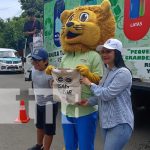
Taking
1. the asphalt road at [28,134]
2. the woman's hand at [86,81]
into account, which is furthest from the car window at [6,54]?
the woman's hand at [86,81]

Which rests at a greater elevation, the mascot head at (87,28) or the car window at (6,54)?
the mascot head at (87,28)

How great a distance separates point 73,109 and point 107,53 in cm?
89

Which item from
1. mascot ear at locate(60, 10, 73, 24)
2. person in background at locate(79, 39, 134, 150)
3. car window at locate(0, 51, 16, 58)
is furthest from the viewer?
car window at locate(0, 51, 16, 58)

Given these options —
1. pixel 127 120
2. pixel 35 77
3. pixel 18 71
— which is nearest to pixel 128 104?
pixel 127 120

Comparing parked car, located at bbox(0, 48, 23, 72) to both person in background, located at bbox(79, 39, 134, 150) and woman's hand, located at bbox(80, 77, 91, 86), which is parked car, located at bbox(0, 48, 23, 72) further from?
Result: person in background, located at bbox(79, 39, 134, 150)

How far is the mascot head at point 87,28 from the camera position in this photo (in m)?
4.52

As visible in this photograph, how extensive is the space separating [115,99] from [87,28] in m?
1.16

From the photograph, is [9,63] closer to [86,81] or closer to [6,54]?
[6,54]

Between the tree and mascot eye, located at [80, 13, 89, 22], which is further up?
the tree

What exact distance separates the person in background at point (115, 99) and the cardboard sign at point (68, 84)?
20.0 inches

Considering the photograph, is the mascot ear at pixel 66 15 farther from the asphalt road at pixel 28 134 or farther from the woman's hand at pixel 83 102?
the asphalt road at pixel 28 134

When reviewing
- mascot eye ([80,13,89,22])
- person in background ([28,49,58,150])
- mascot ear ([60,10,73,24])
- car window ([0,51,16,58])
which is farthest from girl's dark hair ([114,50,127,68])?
car window ([0,51,16,58])

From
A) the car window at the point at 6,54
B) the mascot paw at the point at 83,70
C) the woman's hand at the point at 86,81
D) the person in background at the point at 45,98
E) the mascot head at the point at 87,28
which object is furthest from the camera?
the car window at the point at 6,54

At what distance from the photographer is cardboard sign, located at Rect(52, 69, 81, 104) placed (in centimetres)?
425
